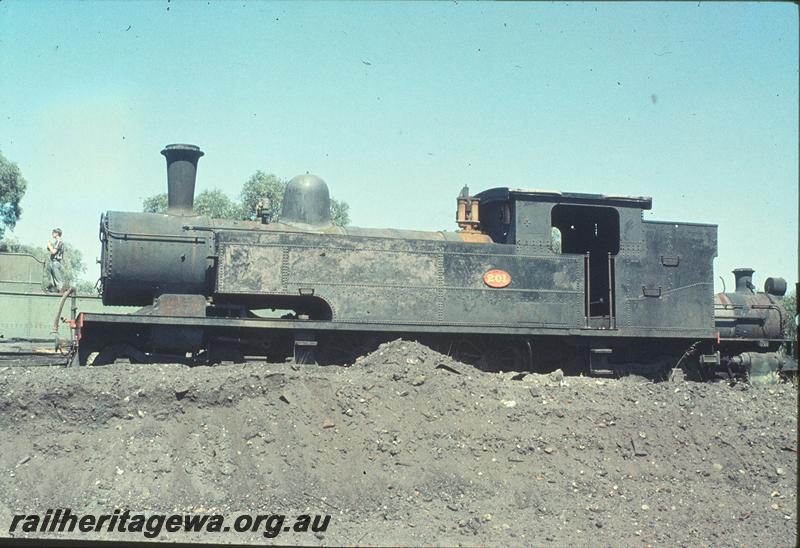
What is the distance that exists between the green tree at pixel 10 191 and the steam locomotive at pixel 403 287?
2759cm

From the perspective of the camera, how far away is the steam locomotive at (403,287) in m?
10.1

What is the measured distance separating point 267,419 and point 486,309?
155 inches

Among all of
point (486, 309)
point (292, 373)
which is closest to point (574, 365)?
point (486, 309)

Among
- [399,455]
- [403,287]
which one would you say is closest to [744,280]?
[403,287]

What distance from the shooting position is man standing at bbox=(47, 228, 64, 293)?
16.4 metres

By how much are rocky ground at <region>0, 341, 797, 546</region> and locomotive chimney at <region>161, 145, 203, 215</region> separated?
270 centimetres

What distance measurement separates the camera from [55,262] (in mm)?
16984

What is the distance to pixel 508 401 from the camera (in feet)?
28.8

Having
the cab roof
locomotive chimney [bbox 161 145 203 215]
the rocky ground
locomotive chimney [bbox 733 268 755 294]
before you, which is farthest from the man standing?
locomotive chimney [bbox 733 268 755 294]

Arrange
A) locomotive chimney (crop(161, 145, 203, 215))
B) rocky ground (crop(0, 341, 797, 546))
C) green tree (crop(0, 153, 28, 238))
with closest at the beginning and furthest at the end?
1. rocky ground (crop(0, 341, 797, 546))
2. locomotive chimney (crop(161, 145, 203, 215))
3. green tree (crop(0, 153, 28, 238))

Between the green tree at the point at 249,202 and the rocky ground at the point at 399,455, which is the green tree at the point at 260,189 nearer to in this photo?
the green tree at the point at 249,202

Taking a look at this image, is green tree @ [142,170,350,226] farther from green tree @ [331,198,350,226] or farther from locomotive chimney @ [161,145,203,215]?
locomotive chimney @ [161,145,203,215]

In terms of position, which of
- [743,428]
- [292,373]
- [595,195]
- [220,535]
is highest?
[595,195]

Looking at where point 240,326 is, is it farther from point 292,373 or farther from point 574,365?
point 574,365
